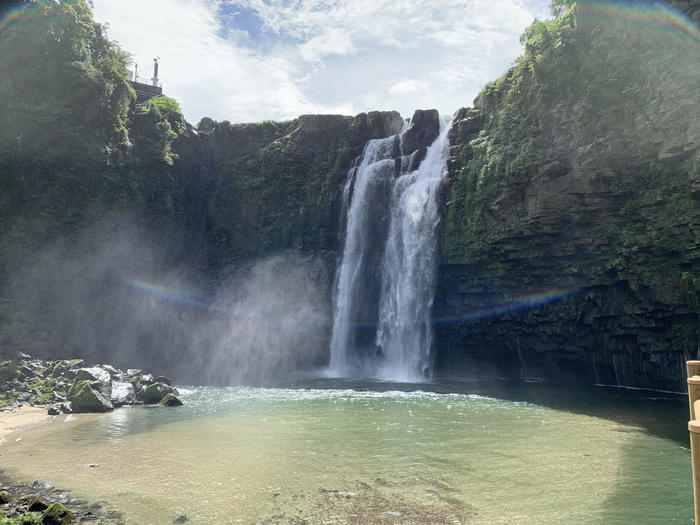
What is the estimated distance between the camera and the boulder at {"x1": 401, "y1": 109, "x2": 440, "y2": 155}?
34125 millimetres

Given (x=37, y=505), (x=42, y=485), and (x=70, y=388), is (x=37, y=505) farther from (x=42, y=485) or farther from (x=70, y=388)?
(x=70, y=388)

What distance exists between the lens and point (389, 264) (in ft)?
102

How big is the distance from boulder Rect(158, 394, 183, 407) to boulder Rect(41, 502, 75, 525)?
12.5m

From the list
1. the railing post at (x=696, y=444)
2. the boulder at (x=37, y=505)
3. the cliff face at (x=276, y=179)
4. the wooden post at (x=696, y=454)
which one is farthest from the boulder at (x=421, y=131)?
the wooden post at (x=696, y=454)

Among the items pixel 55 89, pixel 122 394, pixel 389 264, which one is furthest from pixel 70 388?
pixel 55 89

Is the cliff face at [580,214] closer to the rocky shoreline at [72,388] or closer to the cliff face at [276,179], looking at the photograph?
the cliff face at [276,179]

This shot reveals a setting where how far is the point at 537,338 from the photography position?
1029 inches

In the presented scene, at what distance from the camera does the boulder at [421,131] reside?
3412 cm

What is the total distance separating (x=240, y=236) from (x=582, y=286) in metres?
26.0

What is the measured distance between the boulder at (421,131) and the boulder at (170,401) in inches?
893

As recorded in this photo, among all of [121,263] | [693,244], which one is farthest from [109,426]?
Result: [693,244]

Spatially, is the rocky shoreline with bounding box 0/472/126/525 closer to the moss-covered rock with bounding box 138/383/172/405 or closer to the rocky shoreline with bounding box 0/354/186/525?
the rocky shoreline with bounding box 0/354/186/525

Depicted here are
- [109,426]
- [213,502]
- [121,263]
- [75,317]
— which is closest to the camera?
[213,502]

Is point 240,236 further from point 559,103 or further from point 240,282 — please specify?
point 559,103
